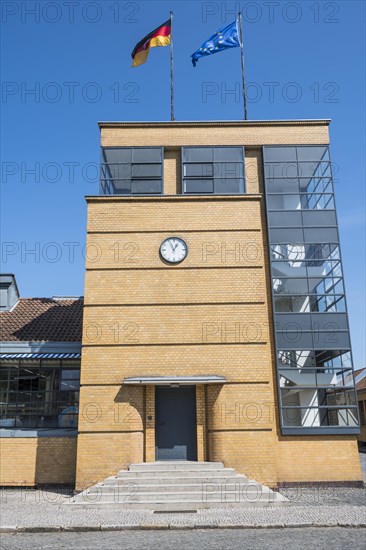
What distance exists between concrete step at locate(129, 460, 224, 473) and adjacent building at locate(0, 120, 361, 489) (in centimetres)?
29

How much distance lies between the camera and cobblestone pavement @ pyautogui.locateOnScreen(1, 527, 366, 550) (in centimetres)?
826

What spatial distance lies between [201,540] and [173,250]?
8826 mm

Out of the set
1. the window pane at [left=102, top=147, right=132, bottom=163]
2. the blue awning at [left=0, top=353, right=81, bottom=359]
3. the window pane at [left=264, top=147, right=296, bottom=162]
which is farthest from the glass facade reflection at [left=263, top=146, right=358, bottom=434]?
the blue awning at [left=0, top=353, right=81, bottom=359]

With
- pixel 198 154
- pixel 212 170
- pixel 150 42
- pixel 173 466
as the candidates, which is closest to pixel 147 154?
pixel 198 154

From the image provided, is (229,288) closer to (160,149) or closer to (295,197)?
(295,197)

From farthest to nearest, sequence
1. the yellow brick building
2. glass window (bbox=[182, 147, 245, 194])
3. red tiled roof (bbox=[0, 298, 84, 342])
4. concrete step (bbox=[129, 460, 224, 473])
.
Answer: red tiled roof (bbox=[0, 298, 84, 342])
glass window (bbox=[182, 147, 245, 194])
the yellow brick building
concrete step (bbox=[129, 460, 224, 473])

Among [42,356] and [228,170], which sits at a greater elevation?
[228,170]

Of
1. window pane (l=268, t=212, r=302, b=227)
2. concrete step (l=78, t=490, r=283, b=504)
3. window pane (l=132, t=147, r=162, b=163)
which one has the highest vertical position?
window pane (l=132, t=147, r=162, b=163)

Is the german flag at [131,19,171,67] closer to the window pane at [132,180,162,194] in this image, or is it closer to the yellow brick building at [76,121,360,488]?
the window pane at [132,180,162,194]

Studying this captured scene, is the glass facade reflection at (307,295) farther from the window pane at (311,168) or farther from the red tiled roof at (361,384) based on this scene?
the red tiled roof at (361,384)

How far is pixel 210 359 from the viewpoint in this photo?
14539 mm

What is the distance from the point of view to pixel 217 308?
15.0m

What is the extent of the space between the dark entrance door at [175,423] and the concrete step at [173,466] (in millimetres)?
499

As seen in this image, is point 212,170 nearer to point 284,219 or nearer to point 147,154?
point 147,154
